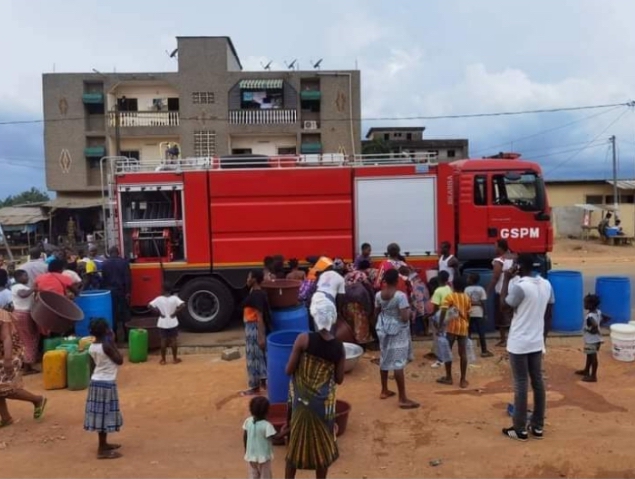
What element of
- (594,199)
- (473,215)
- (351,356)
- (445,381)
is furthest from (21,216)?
(594,199)

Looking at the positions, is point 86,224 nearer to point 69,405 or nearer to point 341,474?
point 69,405

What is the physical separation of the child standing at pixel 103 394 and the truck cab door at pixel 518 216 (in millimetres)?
6829

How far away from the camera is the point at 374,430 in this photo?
557cm

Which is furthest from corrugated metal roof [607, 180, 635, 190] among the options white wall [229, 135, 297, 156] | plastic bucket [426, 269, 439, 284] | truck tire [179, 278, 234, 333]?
truck tire [179, 278, 234, 333]

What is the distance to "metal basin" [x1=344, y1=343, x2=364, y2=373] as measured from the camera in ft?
23.8

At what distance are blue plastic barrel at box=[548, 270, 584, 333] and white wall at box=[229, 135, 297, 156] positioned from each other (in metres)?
26.1

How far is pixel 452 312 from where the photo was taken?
6816 mm

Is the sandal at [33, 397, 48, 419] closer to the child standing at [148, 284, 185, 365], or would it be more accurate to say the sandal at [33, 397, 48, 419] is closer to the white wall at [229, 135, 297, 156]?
the child standing at [148, 284, 185, 365]

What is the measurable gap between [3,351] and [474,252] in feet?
23.4

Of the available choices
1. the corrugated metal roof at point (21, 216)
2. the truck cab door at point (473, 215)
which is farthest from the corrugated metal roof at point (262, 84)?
the truck cab door at point (473, 215)

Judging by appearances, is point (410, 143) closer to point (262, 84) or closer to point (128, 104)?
point (262, 84)


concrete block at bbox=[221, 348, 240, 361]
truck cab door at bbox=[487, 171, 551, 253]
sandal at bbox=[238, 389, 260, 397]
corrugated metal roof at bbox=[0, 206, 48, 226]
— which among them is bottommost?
sandal at bbox=[238, 389, 260, 397]

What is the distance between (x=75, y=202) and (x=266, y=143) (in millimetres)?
11140

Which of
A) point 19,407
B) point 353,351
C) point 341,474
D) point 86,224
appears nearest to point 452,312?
point 353,351
